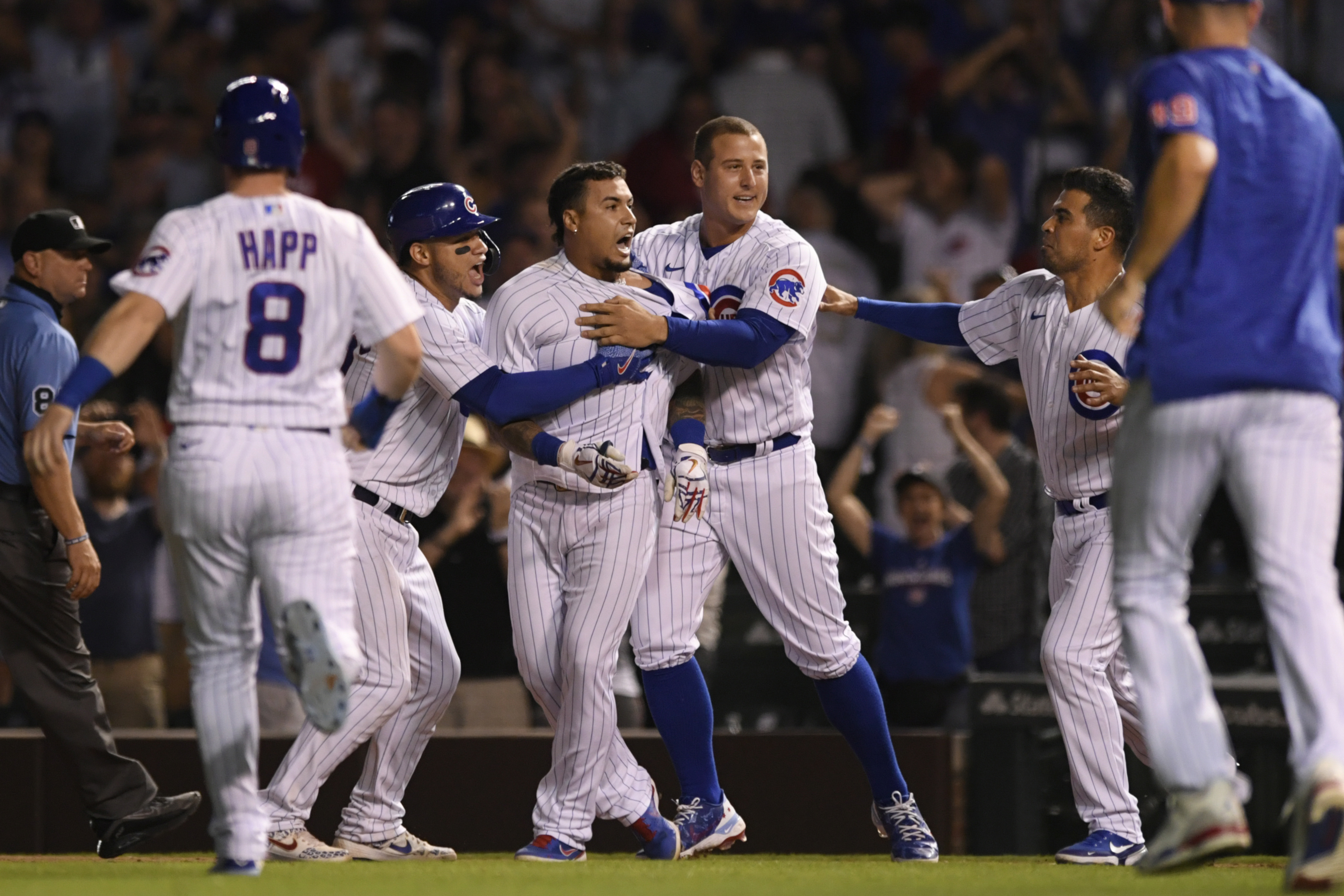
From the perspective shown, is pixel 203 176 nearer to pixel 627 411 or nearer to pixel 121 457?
pixel 121 457

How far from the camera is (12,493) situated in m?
5.87

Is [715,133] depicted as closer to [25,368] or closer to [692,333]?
[692,333]

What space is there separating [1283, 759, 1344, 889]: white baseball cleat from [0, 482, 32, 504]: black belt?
4197 mm

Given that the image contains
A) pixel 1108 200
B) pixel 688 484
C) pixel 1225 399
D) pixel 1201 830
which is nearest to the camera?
pixel 1201 830

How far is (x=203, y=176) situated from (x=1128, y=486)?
29.0ft

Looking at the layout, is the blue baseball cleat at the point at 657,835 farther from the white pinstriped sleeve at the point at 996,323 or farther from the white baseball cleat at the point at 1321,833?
the white baseball cleat at the point at 1321,833

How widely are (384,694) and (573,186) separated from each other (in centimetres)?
181

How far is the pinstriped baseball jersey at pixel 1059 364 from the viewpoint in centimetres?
574

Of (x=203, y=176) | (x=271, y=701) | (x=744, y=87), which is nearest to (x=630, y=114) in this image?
(x=744, y=87)

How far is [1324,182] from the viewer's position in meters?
4.23

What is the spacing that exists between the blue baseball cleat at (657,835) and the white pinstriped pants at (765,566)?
0.50m

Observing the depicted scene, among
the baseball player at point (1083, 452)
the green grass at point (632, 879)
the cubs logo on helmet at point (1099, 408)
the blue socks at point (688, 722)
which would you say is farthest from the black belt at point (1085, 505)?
the green grass at point (632, 879)

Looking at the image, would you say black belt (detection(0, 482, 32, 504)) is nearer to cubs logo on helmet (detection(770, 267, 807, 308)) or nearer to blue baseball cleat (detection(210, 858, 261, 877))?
blue baseball cleat (detection(210, 858, 261, 877))

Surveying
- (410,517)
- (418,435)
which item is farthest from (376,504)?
(418,435)
